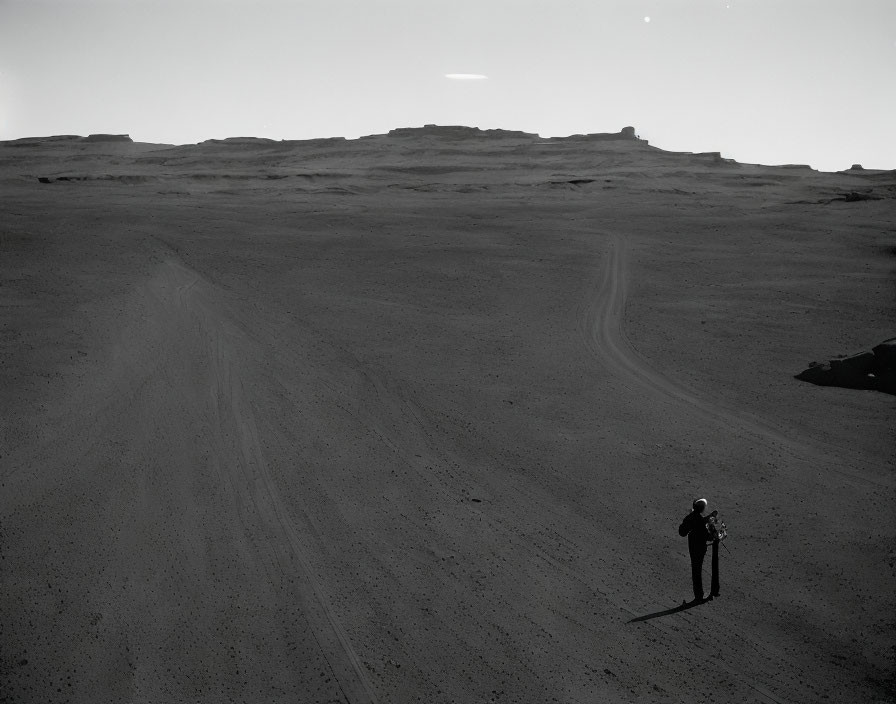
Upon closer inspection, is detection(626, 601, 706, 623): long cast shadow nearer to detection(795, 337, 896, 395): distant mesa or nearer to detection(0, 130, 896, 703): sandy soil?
detection(0, 130, 896, 703): sandy soil

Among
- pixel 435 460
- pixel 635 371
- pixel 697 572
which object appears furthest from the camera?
pixel 635 371

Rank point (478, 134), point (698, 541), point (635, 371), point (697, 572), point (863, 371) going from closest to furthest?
1. point (698, 541)
2. point (697, 572)
3. point (863, 371)
4. point (635, 371)
5. point (478, 134)

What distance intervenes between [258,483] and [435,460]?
302 cm

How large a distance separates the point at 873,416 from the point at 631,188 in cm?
2340

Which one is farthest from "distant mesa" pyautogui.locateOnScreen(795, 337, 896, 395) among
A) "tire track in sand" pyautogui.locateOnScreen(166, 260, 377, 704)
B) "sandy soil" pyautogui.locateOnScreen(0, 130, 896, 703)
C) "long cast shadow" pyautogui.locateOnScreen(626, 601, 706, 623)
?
"tire track in sand" pyautogui.locateOnScreen(166, 260, 377, 704)

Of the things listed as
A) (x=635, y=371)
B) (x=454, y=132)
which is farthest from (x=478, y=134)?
(x=635, y=371)

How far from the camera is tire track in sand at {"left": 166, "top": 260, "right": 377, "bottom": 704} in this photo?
8.48 metres

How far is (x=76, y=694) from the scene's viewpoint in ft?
26.5

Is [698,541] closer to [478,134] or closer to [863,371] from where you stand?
[863,371]

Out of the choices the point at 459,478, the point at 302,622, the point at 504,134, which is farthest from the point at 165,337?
the point at 504,134

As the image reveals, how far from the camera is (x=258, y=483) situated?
12312 millimetres

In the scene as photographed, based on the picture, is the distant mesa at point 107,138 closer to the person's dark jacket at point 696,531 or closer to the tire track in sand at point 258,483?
the tire track in sand at point 258,483

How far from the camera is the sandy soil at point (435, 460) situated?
8641 millimetres

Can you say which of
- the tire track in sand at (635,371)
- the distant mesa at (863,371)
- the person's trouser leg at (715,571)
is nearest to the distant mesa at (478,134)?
the tire track in sand at (635,371)
